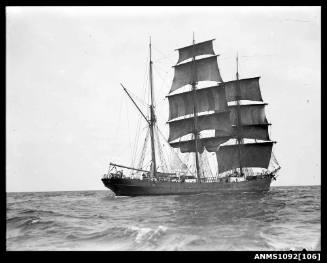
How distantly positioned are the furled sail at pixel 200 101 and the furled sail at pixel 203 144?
4.89 meters

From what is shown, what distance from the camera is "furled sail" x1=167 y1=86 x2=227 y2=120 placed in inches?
2173

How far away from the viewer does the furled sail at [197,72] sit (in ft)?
180

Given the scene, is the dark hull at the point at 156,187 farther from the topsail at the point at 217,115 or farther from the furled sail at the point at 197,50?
the furled sail at the point at 197,50

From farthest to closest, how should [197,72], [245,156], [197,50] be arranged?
[245,156], [197,72], [197,50]

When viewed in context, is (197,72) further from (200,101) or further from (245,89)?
(245,89)

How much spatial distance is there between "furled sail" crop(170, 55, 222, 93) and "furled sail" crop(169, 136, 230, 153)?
9122 millimetres

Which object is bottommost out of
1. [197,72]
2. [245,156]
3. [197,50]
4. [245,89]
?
[245,156]

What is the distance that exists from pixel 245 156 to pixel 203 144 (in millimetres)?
7497

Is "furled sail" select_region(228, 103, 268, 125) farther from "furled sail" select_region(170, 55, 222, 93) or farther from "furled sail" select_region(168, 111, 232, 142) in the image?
"furled sail" select_region(170, 55, 222, 93)

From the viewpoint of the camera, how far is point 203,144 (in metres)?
59.4

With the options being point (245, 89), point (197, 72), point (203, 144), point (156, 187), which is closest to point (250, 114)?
point (245, 89)
